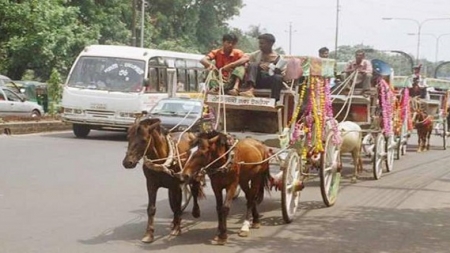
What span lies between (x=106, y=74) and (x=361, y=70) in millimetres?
9700

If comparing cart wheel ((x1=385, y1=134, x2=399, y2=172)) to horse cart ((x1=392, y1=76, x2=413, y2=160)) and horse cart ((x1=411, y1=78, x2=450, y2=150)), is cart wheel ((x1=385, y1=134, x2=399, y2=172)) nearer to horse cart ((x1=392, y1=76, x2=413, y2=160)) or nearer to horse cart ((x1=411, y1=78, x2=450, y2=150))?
horse cart ((x1=392, y1=76, x2=413, y2=160))

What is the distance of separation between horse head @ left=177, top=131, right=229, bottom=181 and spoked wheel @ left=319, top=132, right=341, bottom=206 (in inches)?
109

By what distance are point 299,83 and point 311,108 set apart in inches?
19.8

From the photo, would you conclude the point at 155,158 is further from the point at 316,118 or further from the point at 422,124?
the point at 422,124

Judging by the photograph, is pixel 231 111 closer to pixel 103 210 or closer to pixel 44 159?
pixel 103 210

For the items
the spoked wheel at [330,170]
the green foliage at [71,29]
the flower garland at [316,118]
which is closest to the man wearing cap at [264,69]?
the flower garland at [316,118]

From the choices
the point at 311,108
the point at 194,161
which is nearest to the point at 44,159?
the point at 311,108

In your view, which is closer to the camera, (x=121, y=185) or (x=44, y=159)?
(x=121, y=185)

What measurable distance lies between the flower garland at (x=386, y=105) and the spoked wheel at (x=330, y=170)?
3.55 m

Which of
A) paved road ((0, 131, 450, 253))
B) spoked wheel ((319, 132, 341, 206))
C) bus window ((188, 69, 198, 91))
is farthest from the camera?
bus window ((188, 69, 198, 91))

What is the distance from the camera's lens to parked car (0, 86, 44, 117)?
81.3 ft

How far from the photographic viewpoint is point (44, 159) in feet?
49.3

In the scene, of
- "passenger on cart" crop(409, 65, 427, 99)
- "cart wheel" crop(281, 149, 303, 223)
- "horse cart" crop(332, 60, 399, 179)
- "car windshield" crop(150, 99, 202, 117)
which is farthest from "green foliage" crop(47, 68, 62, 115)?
"cart wheel" crop(281, 149, 303, 223)

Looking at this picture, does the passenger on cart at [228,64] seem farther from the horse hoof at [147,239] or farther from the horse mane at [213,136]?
the horse hoof at [147,239]
